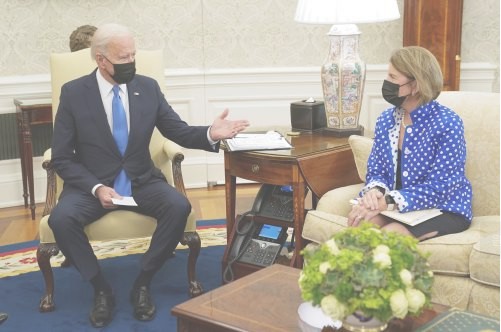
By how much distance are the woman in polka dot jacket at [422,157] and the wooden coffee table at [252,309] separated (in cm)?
59

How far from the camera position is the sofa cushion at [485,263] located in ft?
8.12

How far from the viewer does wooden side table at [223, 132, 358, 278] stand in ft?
10.0

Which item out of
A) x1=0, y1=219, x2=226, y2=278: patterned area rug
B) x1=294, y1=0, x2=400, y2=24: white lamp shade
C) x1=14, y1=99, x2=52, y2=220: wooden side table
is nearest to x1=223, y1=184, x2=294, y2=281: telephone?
x1=0, y1=219, x2=226, y2=278: patterned area rug

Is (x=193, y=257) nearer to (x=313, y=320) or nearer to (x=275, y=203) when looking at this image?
(x=275, y=203)

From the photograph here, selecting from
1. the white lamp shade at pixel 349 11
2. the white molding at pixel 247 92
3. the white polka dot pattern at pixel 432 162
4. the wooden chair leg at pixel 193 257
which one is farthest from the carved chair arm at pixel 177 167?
the white molding at pixel 247 92

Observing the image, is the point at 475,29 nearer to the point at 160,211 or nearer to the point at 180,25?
the point at 180,25

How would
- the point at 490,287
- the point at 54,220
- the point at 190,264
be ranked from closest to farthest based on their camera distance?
the point at 490,287, the point at 54,220, the point at 190,264

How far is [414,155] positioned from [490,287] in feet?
1.92

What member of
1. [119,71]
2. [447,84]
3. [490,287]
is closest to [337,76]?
[119,71]

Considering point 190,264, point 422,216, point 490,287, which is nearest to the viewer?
point 490,287

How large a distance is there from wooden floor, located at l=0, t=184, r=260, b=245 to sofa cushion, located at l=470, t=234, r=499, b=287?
2210mm

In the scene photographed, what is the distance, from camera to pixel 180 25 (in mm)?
5094

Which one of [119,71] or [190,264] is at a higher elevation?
[119,71]

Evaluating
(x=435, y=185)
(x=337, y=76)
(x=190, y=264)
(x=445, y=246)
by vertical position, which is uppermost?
(x=337, y=76)
